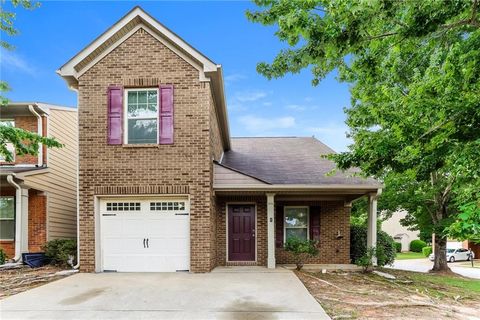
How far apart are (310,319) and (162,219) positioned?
5.61m

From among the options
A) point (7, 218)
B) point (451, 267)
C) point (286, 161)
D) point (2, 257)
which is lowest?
point (451, 267)

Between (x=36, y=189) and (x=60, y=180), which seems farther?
(x=60, y=180)

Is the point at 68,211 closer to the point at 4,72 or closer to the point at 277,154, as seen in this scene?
the point at 4,72

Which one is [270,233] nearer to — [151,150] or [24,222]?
[151,150]

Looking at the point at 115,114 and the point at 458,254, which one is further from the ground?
the point at 115,114

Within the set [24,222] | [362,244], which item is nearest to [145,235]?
[24,222]

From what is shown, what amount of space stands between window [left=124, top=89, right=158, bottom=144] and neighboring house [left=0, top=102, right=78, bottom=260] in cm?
467

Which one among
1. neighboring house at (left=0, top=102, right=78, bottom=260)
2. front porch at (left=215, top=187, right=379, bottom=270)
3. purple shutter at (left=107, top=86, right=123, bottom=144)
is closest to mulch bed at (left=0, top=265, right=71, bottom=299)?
neighboring house at (left=0, top=102, right=78, bottom=260)

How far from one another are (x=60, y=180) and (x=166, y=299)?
9723 millimetres

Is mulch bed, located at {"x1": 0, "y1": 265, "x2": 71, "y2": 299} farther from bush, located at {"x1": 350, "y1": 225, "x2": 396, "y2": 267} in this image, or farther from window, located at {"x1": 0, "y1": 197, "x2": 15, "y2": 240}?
bush, located at {"x1": 350, "y1": 225, "x2": 396, "y2": 267}

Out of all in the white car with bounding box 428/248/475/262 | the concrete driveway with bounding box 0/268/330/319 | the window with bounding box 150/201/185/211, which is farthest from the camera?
the white car with bounding box 428/248/475/262

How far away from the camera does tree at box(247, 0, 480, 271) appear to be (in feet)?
16.9

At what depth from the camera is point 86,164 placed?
9.70 m

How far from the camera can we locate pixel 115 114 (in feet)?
31.9
